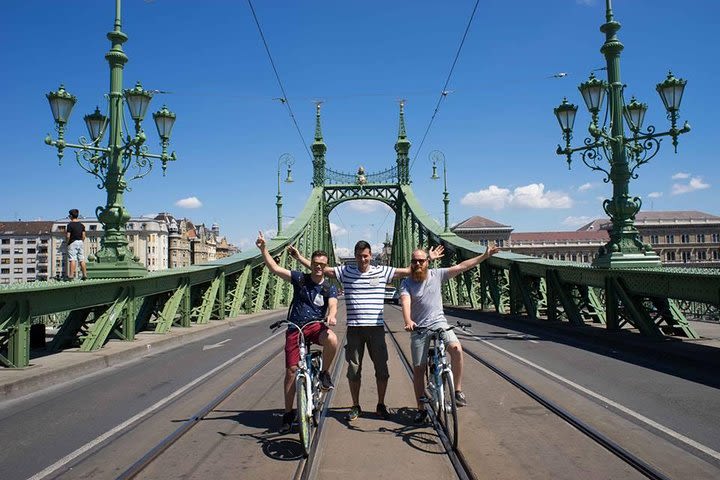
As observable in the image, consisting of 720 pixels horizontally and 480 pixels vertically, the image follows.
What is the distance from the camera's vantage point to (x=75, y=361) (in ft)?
27.9

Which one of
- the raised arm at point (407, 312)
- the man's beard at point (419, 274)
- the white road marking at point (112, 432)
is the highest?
the man's beard at point (419, 274)

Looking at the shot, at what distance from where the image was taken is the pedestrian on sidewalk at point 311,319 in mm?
5062

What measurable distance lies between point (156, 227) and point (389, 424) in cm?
Answer: 10282

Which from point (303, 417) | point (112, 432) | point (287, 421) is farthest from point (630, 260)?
point (112, 432)

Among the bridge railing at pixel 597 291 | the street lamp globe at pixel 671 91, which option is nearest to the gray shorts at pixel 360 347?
the bridge railing at pixel 597 291

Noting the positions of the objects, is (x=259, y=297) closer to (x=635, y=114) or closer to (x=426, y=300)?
(x=635, y=114)

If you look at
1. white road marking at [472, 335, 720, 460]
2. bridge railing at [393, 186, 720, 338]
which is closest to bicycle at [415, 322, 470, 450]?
white road marking at [472, 335, 720, 460]

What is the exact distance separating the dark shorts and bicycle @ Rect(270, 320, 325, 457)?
0.17 ft

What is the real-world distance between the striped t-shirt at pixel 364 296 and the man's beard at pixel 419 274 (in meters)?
0.31

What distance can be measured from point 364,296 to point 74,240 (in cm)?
943

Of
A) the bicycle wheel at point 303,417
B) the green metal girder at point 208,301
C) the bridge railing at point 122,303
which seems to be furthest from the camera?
the green metal girder at point 208,301

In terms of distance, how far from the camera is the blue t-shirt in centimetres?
520

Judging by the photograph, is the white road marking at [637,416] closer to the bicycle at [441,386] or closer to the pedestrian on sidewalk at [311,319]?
the bicycle at [441,386]

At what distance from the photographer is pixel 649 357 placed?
896 centimetres
